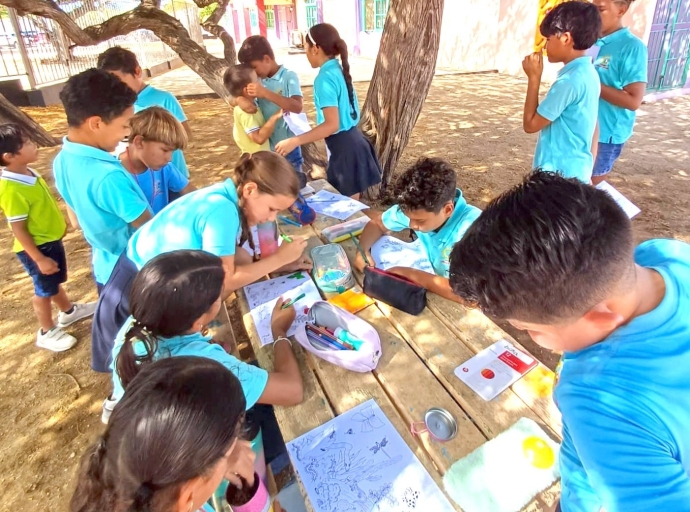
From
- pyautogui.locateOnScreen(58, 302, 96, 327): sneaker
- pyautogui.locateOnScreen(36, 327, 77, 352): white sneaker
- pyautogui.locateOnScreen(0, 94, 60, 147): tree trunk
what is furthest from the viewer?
pyautogui.locateOnScreen(0, 94, 60, 147): tree trunk

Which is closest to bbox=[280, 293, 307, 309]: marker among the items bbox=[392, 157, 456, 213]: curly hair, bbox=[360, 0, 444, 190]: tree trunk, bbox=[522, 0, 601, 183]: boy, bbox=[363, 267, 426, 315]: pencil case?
bbox=[363, 267, 426, 315]: pencil case

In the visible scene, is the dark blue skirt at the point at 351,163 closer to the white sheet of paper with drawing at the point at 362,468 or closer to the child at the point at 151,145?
the child at the point at 151,145

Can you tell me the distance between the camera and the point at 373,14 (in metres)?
14.8

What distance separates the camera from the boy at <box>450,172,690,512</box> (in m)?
0.62

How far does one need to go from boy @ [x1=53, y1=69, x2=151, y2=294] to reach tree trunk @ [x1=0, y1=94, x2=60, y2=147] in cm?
523

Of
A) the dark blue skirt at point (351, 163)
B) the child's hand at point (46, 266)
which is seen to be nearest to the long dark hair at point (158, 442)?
the child's hand at point (46, 266)

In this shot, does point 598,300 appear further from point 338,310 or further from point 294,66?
point 294,66

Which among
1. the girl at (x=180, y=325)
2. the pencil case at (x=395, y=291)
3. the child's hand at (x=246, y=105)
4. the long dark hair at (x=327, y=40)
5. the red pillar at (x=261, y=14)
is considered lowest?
the pencil case at (x=395, y=291)

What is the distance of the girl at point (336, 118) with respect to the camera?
2.71m

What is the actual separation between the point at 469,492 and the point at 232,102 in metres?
3.03

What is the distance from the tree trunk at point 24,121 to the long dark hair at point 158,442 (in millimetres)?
6654

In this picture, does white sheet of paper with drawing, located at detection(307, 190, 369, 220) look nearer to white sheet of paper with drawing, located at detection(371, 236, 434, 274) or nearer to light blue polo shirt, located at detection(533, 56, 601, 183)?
white sheet of paper with drawing, located at detection(371, 236, 434, 274)

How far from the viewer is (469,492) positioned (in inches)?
38.6

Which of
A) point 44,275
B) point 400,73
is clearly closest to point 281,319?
point 44,275
